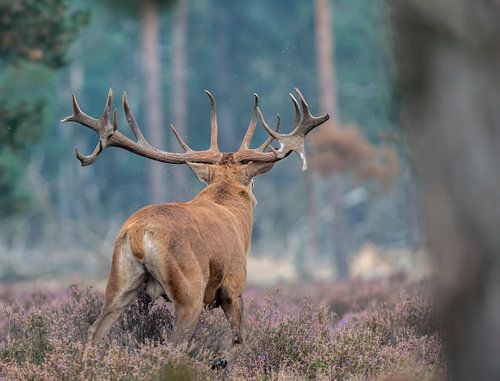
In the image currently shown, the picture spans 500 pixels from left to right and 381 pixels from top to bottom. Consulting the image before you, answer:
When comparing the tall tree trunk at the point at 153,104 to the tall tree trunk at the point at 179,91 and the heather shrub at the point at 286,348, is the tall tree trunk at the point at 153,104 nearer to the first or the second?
the tall tree trunk at the point at 179,91

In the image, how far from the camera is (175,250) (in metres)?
6.46

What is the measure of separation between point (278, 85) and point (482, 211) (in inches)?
1691

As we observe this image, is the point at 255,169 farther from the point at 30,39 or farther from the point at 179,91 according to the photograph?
the point at 179,91

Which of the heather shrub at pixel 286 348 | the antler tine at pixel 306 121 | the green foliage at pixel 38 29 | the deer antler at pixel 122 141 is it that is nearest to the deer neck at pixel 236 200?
the deer antler at pixel 122 141

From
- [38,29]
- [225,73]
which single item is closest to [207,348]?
[38,29]

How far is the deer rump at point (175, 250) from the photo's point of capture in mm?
6426

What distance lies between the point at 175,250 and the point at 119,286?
0.40m

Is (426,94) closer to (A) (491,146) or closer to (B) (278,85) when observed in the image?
(A) (491,146)

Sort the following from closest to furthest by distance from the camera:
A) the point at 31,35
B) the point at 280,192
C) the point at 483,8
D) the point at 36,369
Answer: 1. the point at 483,8
2. the point at 36,369
3. the point at 31,35
4. the point at 280,192

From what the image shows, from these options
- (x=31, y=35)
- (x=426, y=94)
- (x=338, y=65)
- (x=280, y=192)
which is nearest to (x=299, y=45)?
(x=338, y=65)

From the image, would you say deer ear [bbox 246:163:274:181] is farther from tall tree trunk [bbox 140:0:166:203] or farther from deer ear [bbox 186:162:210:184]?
tall tree trunk [bbox 140:0:166:203]

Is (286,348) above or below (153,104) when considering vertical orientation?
below

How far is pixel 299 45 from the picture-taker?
150 ft

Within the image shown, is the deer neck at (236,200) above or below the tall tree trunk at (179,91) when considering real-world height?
below
